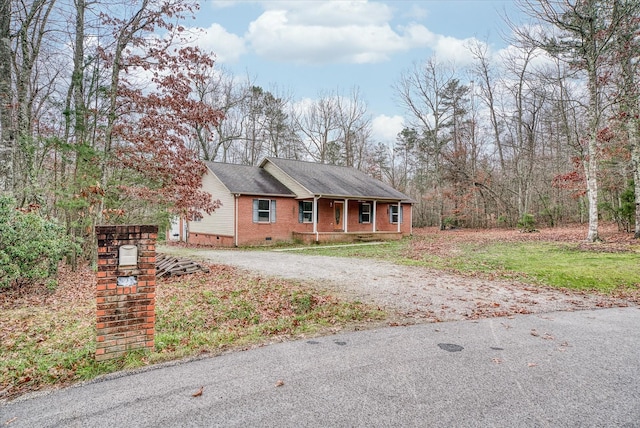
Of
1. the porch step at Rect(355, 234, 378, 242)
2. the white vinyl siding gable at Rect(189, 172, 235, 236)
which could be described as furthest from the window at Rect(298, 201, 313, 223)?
the white vinyl siding gable at Rect(189, 172, 235, 236)

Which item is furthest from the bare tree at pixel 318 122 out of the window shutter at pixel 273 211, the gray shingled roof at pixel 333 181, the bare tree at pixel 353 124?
the window shutter at pixel 273 211

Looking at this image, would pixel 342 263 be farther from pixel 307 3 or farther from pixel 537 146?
pixel 537 146

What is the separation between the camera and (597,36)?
40.3 ft

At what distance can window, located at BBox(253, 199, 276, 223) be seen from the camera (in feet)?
60.3

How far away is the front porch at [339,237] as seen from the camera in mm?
18609

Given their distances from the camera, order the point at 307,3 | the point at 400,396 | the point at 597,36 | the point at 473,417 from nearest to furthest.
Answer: the point at 473,417, the point at 400,396, the point at 597,36, the point at 307,3

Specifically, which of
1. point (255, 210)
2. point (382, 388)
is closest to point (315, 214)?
point (255, 210)

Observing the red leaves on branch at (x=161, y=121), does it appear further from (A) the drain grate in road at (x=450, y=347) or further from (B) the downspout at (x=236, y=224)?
(A) the drain grate in road at (x=450, y=347)

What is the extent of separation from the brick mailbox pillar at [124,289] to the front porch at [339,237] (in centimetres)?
1463

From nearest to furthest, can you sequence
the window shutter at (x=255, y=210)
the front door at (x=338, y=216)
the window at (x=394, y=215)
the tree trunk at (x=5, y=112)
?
the tree trunk at (x=5, y=112), the window shutter at (x=255, y=210), the front door at (x=338, y=216), the window at (x=394, y=215)

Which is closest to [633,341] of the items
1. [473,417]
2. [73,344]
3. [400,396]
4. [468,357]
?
[468,357]

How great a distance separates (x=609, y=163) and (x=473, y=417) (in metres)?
18.3

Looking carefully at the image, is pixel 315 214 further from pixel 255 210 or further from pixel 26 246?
pixel 26 246

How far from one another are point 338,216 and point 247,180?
567cm
